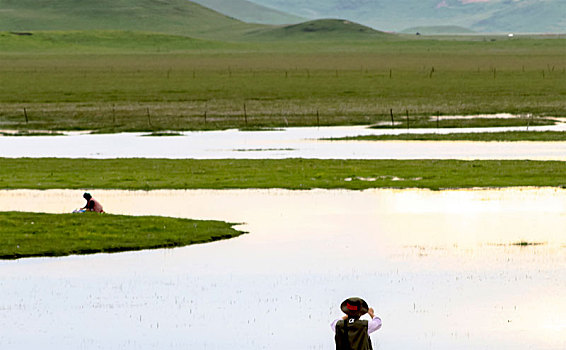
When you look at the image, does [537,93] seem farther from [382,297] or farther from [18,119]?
[382,297]

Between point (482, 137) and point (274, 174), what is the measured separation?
1971 centimetres

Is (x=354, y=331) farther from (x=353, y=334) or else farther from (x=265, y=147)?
(x=265, y=147)

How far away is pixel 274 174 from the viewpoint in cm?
4188

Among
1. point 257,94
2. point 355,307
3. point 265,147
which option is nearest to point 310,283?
point 355,307

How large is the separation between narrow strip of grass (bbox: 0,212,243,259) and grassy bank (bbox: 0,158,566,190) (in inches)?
347

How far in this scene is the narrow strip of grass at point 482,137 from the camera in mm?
57281

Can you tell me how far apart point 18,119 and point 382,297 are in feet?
194

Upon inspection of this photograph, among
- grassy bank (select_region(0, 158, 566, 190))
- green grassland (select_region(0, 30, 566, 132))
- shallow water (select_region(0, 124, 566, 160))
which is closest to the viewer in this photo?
grassy bank (select_region(0, 158, 566, 190))

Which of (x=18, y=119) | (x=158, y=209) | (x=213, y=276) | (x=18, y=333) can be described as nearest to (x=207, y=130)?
(x=18, y=119)

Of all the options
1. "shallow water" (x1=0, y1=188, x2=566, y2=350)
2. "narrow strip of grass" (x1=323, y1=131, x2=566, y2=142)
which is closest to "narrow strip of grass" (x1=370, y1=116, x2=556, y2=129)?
"narrow strip of grass" (x1=323, y1=131, x2=566, y2=142)

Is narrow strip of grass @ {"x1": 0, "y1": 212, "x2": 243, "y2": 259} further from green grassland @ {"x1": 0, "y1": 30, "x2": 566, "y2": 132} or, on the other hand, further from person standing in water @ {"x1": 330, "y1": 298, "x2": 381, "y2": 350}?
green grassland @ {"x1": 0, "y1": 30, "x2": 566, "y2": 132}

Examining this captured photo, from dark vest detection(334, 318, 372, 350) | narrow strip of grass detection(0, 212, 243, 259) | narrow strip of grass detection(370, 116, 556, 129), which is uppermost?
dark vest detection(334, 318, 372, 350)

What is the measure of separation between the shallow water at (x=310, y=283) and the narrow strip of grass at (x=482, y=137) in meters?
23.7

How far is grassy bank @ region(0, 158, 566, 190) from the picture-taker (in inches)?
1538
